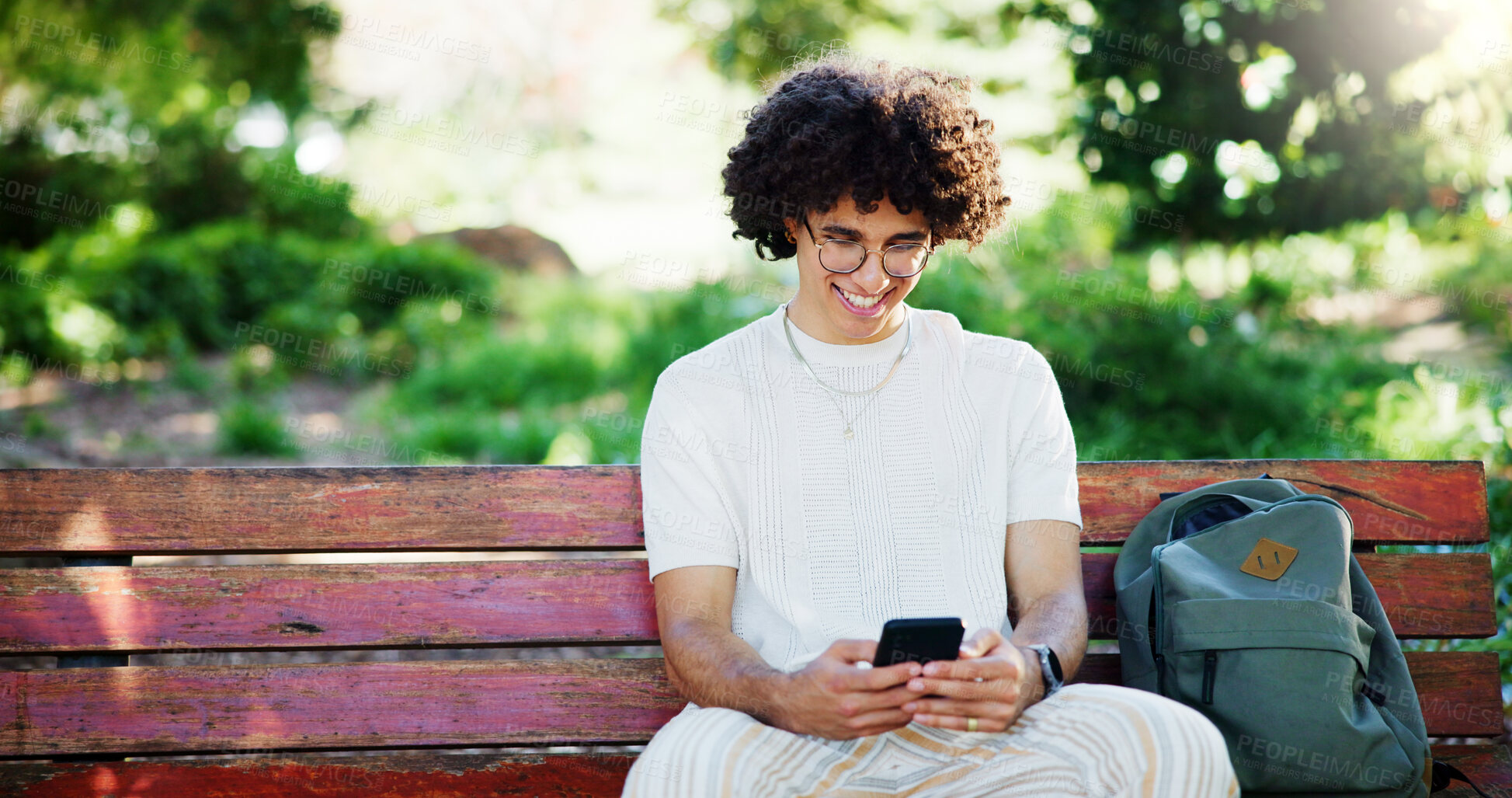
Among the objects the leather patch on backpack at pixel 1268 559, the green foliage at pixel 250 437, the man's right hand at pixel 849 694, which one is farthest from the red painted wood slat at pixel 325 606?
the green foliage at pixel 250 437

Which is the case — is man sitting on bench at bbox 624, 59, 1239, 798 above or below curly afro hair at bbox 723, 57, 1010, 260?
below

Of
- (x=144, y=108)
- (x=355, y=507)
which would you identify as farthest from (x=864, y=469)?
(x=144, y=108)

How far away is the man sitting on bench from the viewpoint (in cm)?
206

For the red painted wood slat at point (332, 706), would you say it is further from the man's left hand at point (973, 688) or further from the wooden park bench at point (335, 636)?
the man's left hand at point (973, 688)

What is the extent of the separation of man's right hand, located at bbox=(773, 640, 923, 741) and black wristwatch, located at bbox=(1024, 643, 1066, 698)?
327 millimetres

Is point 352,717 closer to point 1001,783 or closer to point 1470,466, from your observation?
point 1001,783

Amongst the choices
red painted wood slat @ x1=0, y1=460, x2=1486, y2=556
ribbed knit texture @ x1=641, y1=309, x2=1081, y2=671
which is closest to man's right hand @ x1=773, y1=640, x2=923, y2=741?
ribbed knit texture @ x1=641, y1=309, x2=1081, y2=671

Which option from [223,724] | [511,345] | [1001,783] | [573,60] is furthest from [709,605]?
[573,60]

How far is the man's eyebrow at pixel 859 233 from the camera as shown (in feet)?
7.79

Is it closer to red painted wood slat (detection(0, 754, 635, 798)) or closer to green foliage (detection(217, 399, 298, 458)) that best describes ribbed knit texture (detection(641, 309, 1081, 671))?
red painted wood slat (detection(0, 754, 635, 798))

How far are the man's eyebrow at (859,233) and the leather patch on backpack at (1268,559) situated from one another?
3.24 feet

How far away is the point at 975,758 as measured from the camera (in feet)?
6.75

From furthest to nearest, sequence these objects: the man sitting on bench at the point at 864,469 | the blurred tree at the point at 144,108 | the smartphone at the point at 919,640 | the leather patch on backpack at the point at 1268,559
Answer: the blurred tree at the point at 144,108 < the leather patch on backpack at the point at 1268,559 < the man sitting on bench at the point at 864,469 < the smartphone at the point at 919,640

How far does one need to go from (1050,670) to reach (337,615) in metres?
1.60
